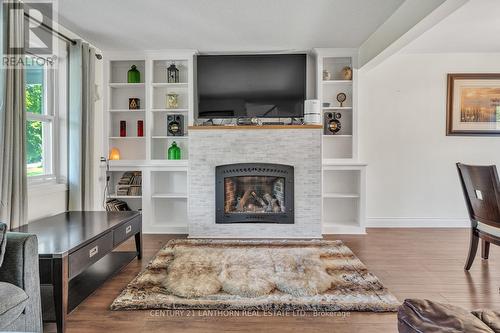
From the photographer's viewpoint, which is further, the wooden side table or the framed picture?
the framed picture

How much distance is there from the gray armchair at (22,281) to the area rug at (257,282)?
1.93 ft

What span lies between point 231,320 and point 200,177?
2314mm

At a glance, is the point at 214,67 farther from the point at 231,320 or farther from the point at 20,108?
the point at 231,320

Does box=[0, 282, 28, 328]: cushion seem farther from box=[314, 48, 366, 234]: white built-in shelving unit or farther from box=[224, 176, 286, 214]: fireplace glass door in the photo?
box=[314, 48, 366, 234]: white built-in shelving unit

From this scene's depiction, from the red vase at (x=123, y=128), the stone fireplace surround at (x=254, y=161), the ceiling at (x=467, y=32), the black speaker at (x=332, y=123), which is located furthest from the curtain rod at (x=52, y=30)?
the ceiling at (x=467, y=32)

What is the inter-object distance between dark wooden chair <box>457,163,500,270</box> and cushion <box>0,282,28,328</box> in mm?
3282

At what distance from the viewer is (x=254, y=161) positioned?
4.23 meters

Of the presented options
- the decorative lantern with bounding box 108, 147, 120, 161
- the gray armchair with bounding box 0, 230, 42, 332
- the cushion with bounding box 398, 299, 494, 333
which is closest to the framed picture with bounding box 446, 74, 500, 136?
the cushion with bounding box 398, 299, 494, 333

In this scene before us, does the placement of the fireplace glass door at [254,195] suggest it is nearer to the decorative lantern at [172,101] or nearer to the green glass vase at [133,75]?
the decorative lantern at [172,101]

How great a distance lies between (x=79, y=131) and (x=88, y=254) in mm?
1794

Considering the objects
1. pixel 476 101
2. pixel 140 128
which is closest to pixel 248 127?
pixel 140 128

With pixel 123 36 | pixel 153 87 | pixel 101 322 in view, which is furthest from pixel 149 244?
pixel 123 36

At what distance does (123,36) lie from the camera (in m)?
3.94

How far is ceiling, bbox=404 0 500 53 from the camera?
326cm
